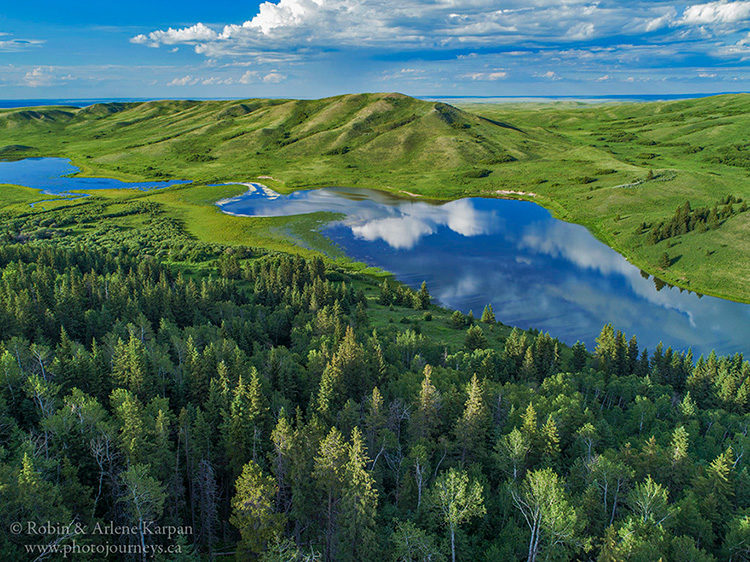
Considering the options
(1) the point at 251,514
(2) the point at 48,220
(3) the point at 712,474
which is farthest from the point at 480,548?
(2) the point at 48,220

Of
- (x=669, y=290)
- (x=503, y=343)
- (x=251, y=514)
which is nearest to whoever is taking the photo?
(x=251, y=514)

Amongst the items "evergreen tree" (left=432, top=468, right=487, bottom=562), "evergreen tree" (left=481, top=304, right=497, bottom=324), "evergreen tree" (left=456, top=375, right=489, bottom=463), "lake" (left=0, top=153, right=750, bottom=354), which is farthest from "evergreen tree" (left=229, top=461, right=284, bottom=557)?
"lake" (left=0, top=153, right=750, bottom=354)

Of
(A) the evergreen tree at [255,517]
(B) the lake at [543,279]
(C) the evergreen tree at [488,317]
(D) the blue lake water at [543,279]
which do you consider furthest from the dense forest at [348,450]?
(D) the blue lake water at [543,279]

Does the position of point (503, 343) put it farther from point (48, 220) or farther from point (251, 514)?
point (48, 220)

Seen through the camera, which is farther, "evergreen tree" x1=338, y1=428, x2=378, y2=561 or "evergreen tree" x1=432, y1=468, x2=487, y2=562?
"evergreen tree" x1=432, y1=468, x2=487, y2=562

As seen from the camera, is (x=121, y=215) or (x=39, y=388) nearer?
(x=39, y=388)

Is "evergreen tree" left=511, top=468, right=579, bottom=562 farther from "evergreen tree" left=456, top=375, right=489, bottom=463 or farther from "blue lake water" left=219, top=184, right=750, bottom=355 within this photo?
"blue lake water" left=219, top=184, right=750, bottom=355
